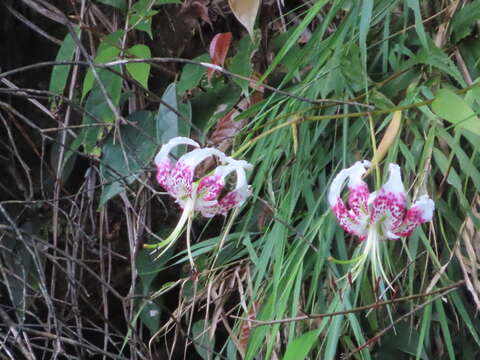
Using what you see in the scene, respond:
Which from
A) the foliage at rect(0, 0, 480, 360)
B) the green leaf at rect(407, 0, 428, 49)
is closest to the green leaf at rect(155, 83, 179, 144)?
the foliage at rect(0, 0, 480, 360)

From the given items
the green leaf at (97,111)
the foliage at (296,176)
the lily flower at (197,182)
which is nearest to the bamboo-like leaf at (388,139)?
the foliage at (296,176)

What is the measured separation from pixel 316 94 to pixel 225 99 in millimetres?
174

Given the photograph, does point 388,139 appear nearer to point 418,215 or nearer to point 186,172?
point 418,215

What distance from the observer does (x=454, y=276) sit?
3.39 ft

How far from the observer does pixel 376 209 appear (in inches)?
31.6

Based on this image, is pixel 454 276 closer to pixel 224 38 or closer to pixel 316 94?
pixel 316 94

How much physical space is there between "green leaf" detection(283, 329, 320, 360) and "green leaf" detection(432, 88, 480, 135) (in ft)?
0.97

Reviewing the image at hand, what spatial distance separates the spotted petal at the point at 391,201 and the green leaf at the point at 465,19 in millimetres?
377

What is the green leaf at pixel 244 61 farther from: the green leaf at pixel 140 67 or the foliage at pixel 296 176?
the green leaf at pixel 140 67

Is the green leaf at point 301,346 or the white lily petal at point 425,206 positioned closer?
the white lily petal at point 425,206

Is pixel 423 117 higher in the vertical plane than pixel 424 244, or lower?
higher

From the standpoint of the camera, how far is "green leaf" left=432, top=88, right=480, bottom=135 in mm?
887

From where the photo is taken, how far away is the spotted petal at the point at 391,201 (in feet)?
2.56

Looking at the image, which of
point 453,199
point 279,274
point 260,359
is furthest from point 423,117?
point 260,359
